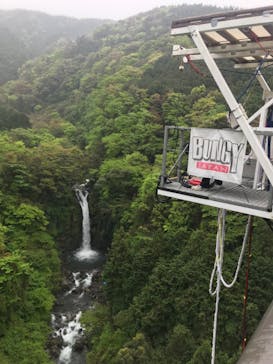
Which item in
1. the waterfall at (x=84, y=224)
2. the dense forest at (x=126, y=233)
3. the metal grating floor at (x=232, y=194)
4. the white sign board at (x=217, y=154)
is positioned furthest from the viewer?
the waterfall at (x=84, y=224)

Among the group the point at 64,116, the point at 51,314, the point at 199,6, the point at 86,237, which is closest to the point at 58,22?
the point at 199,6

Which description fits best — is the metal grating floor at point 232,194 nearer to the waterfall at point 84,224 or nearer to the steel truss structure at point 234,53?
the steel truss structure at point 234,53

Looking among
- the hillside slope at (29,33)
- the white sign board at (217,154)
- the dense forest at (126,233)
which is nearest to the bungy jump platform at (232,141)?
the white sign board at (217,154)

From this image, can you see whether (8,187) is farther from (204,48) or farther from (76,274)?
(204,48)

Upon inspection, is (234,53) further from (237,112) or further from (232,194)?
(232,194)

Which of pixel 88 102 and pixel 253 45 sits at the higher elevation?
pixel 253 45

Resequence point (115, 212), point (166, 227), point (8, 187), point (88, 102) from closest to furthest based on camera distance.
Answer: point (166, 227), point (8, 187), point (115, 212), point (88, 102)

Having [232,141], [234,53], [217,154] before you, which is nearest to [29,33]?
[234,53]

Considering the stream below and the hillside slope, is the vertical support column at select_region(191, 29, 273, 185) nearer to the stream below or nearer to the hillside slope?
the stream below
